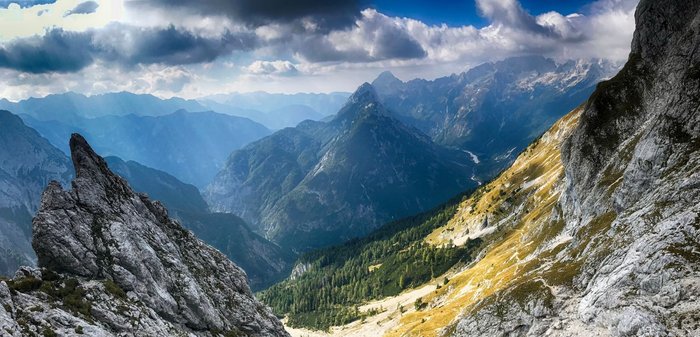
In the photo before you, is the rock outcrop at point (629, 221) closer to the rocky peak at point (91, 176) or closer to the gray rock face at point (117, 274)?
the gray rock face at point (117, 274)

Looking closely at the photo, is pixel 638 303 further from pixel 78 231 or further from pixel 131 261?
pixel 78 231

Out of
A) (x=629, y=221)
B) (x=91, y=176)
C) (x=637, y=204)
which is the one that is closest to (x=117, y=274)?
(x=91, y=176)

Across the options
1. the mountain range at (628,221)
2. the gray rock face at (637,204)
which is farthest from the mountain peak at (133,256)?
the gray rock face at (637,204)

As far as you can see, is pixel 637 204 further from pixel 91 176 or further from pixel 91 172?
pixel 91 172

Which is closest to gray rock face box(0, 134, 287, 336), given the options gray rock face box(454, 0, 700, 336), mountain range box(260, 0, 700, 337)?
A: mountain range box(260, 0, 700, 337)

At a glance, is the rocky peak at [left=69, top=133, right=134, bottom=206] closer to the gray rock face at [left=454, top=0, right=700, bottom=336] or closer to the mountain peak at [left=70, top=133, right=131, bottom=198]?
the mountain peak at [left=70, top=133, right=131, bottom=198]

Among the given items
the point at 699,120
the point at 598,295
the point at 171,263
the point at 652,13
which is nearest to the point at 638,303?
the point at 598,295
